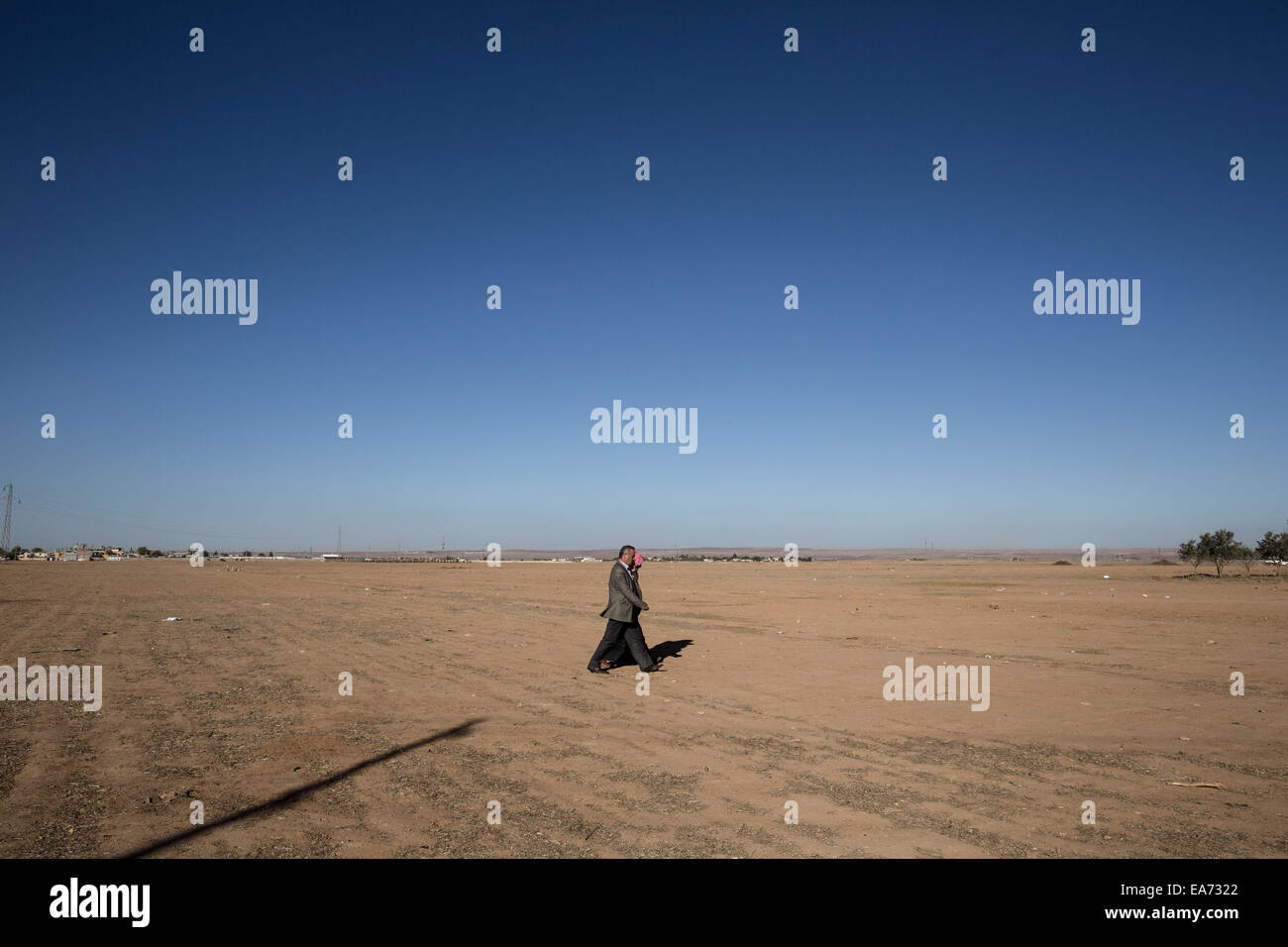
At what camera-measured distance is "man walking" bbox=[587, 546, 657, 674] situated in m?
12.6

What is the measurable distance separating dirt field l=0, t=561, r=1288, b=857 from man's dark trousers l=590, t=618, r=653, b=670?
0.44 metres

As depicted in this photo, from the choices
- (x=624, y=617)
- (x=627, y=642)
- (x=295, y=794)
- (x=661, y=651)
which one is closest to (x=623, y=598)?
(x=624, y=617)

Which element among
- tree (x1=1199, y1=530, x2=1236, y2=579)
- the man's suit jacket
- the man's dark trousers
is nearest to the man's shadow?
the man's dark trousers

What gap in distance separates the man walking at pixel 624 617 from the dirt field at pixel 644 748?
0.44 m

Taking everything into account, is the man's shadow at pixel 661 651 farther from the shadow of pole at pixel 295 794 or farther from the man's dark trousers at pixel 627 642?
the shadow of pole at pixel 295 794

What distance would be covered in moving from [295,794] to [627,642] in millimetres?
6963

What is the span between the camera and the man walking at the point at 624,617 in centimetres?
1262

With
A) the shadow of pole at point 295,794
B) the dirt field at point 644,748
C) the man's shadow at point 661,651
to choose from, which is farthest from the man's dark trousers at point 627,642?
the shadow of pole at point 295,794

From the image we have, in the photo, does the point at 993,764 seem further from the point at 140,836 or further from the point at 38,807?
the point at 38,807

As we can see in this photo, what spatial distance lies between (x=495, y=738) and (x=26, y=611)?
21.0 m

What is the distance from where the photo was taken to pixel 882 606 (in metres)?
27.3

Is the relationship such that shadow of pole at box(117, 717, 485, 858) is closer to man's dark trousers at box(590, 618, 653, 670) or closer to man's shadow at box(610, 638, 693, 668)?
man's dark trousers at box(590, 618, 653, 670)
